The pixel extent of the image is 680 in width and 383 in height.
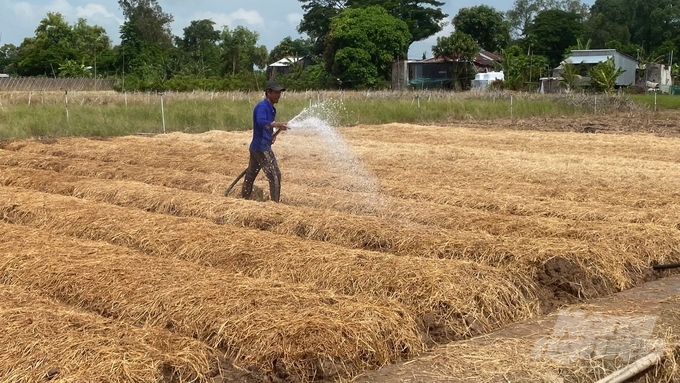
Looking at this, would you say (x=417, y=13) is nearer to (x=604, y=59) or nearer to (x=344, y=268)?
(x=604, y=59)

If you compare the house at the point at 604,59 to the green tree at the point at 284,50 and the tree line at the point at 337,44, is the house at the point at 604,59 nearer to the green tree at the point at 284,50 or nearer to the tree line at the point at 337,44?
the tree line at the point at 337,44

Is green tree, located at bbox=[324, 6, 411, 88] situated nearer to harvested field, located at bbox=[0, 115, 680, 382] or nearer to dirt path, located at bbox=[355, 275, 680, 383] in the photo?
harvested field, located at bbox=[0, 115, 680, 382]

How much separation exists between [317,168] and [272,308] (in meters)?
8.27

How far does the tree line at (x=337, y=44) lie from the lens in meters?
52.0

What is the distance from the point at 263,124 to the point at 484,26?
6059 centimetres

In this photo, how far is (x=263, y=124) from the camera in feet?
31.8

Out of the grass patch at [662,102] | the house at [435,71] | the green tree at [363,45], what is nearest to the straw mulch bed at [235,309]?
the grass patch at [662,102]

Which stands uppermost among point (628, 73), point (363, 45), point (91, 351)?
point (363, 45)

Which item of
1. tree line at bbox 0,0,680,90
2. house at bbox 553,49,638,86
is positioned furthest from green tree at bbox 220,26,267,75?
house at bbox 553,49,638,86

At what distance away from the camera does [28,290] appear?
6125 mm

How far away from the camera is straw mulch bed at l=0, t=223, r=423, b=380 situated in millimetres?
4805

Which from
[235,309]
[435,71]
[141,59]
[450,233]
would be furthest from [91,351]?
[435,71]

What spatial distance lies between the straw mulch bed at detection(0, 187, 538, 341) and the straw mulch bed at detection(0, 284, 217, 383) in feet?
5.36

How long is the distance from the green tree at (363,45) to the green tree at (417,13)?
9.66 m
